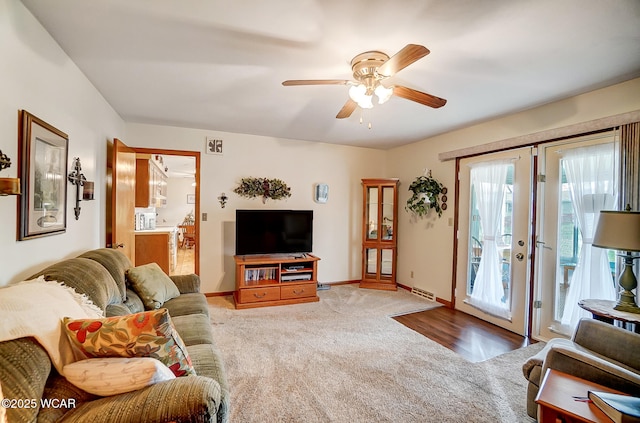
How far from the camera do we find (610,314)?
1.95 m

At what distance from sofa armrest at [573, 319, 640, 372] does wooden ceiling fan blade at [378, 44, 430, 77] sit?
79.7 inches

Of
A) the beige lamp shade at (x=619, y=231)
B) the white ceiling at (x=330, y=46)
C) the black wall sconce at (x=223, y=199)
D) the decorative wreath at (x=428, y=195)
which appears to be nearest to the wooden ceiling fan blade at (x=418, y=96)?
the white ceiling at (x=330, y=46)

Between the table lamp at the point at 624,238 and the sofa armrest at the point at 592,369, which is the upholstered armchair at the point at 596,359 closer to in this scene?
the sofa armrest at the point at 592,369

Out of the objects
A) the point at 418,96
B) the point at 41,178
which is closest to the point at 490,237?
the point at 418,96

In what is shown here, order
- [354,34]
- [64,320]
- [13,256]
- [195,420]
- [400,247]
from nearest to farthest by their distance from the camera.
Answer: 1. [195,420]
2. [64,320]
3. [13,256]
4. [354,34]
5. [400,247]

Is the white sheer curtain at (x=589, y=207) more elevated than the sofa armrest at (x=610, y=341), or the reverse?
the white sheer curtain at (x=589, y=207)

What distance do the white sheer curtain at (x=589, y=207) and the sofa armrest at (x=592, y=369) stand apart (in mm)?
1151

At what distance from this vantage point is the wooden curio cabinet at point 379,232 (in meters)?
4.81

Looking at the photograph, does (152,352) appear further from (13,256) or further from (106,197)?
(106,197)

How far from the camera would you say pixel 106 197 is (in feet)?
9.93

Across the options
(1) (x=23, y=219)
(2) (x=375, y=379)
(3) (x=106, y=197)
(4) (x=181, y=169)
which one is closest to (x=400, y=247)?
(2) (x=375, y=379)

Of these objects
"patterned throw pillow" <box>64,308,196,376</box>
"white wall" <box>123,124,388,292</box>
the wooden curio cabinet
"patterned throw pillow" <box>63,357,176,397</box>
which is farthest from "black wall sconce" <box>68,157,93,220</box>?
the wooden curio cabinet

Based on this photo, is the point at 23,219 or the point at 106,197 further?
the point at 106,197

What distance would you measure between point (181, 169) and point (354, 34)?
737 cm
